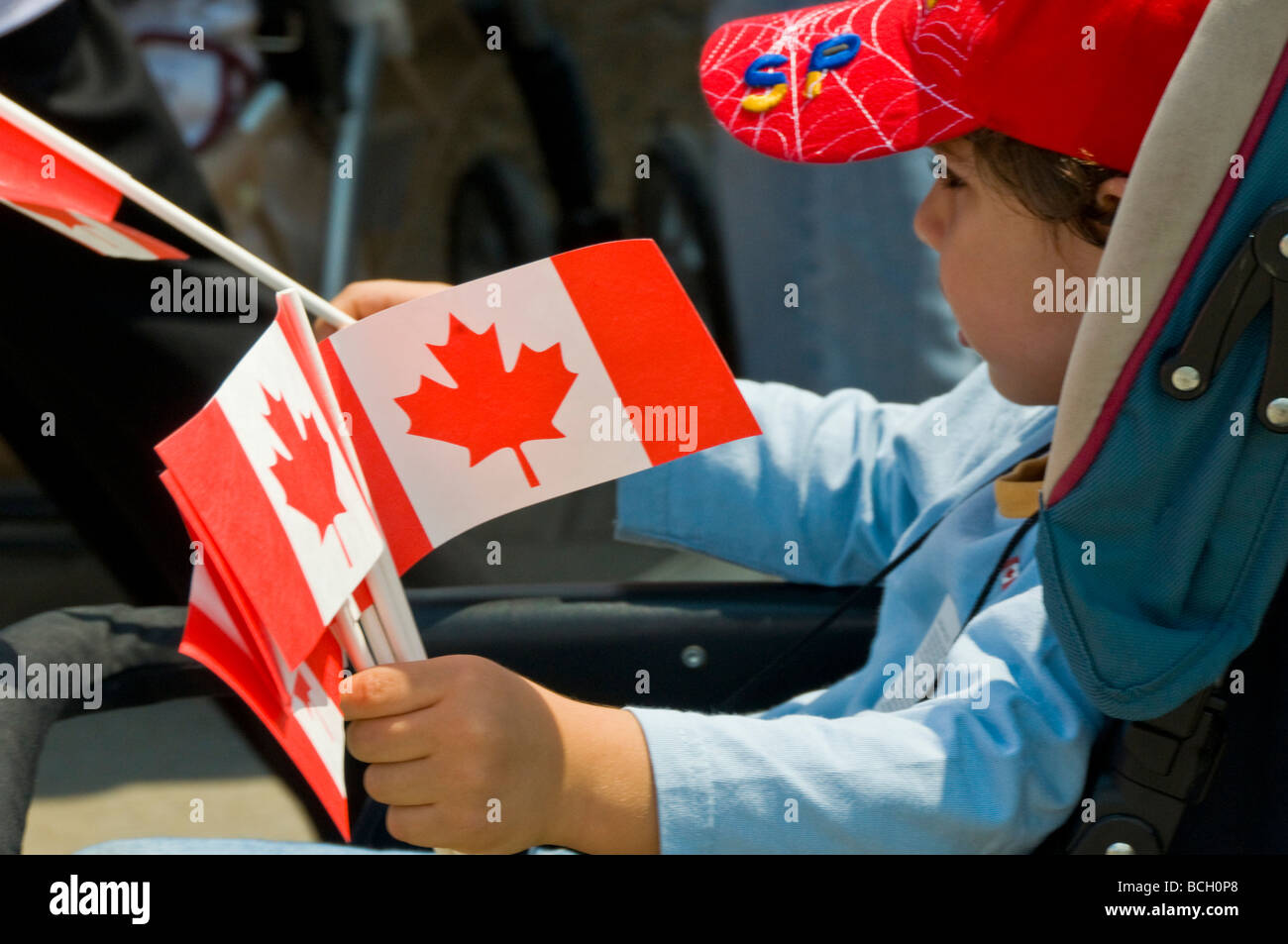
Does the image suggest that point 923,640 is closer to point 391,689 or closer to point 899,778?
point 899,778

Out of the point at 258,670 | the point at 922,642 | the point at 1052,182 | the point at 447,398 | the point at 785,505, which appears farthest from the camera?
the point at 785,505

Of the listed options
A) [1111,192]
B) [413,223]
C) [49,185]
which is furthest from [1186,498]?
[413,223]

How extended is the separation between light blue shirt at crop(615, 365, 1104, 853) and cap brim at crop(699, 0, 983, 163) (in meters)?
0.25

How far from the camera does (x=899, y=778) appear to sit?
683 mm

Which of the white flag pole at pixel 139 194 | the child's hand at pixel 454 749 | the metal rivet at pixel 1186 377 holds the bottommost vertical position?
the child's hand at pixel 454 749

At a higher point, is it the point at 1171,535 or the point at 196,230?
the point at 196,230

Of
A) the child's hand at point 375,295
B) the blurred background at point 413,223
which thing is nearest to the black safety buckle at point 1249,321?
the child's hand at point 375,295

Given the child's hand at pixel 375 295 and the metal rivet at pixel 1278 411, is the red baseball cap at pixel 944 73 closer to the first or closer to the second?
the metal rivet at pixel 1278 411

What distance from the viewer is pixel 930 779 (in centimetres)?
68

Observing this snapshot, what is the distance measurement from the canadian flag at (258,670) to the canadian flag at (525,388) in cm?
12

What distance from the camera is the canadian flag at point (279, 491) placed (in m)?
0.48

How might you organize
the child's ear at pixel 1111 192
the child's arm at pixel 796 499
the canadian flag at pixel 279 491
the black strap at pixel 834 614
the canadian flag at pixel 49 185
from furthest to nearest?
the child's arm at pixel 796 499 < the black strap at pixel 834 614 < the child's ear at pixel 1111 192 < the canadian flag at pixel 49 185 < the canadian flag at pixel 279 491

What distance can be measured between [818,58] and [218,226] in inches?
27.6

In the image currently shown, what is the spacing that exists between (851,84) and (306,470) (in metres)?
0.41
